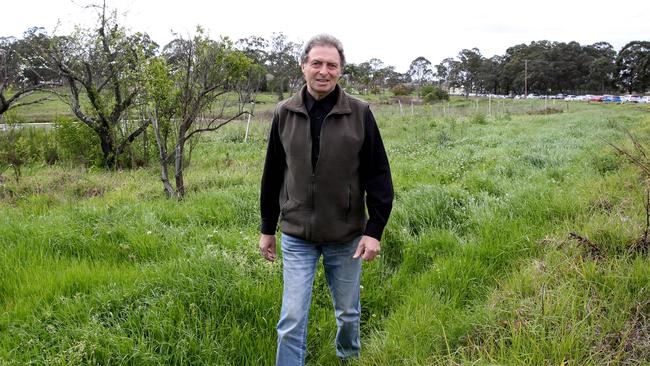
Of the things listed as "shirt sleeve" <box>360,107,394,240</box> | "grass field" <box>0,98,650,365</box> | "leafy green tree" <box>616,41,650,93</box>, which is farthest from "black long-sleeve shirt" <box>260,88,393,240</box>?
"leafy green tree" <box>616,41,650,93</box>

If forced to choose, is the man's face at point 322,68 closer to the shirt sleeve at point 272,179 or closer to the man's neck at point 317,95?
the man's neck at point 317,95

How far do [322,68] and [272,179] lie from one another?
72 centimetres

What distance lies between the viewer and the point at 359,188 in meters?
2.38

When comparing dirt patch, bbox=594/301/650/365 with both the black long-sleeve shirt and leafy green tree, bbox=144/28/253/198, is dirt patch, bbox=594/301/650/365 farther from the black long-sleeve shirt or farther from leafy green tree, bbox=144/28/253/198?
leafy green tree, bbox=144/28/253/198

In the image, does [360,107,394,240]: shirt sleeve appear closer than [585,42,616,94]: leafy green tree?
Yes

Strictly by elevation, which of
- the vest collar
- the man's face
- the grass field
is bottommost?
the grass field

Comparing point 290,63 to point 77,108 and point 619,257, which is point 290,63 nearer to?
point 77,108

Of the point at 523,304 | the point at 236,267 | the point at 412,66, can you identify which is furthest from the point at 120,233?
the point at 412,66

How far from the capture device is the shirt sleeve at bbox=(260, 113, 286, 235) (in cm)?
246

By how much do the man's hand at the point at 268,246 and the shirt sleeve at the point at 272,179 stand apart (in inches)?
1.3

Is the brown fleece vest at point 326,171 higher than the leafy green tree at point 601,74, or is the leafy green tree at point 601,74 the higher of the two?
the leafy green tree at point 601,74

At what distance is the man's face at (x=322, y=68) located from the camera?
2193 millimetres

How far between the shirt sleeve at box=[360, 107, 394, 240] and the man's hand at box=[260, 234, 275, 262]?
0.63 meters

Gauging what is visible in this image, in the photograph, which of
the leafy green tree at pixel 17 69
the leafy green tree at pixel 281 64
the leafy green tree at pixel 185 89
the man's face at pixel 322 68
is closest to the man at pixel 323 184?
the man's face at pixel 322 68
